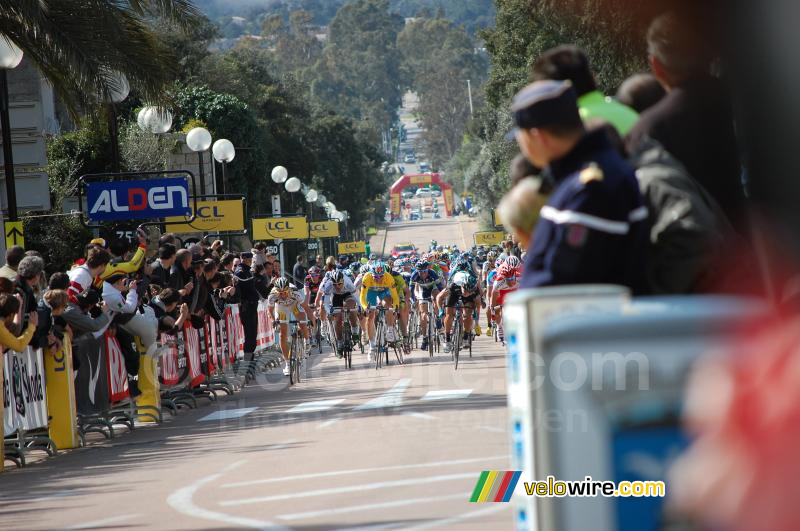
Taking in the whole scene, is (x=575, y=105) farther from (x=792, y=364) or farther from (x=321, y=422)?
(x=321, y=422)

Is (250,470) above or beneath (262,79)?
beneath

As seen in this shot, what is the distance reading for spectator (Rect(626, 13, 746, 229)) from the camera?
559 cm

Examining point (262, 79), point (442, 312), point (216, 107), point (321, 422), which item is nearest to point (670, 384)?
point (321, 422)

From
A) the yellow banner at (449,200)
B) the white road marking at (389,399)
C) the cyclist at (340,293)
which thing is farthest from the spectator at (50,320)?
the yellow banner at (449,200)

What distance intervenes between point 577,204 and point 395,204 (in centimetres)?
18636

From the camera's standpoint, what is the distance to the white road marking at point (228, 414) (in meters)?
16.8

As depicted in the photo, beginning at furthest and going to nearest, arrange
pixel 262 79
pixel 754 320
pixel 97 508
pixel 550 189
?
pixel 262 79
pixel 97 508
pixel 550 189
pixel 754 320

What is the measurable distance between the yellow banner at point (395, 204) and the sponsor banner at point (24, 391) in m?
175

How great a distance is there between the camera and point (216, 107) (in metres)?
63.5

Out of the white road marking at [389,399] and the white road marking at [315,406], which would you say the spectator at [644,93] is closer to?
the white road marking at [389,399]

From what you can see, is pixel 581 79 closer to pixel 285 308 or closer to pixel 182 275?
pixel 182 275

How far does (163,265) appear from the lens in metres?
18.8

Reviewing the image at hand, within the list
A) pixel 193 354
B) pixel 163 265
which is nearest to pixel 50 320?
pixel 163 265

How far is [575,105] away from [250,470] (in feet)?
24.3
